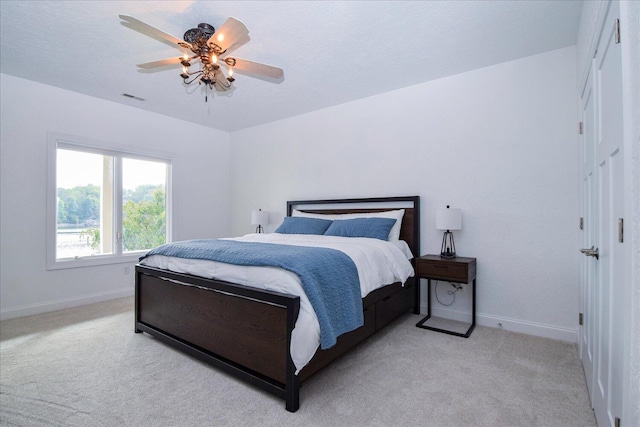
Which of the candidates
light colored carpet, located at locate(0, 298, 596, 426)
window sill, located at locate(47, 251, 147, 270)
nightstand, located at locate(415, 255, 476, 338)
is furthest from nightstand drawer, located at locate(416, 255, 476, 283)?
window sill, located at locate(47, 251, 147, 270)

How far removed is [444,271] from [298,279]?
5.80 ft

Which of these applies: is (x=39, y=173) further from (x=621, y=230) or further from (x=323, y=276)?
(x=621, y=230)

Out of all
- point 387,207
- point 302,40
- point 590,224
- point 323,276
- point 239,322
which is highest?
point 302,40

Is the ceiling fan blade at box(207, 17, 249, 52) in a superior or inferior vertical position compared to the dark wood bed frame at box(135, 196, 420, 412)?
superior

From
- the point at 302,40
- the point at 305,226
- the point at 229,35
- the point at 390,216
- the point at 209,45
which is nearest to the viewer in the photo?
the point at 229,35

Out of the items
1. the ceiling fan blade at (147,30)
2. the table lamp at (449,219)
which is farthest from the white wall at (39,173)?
the table lamp at (449,219)

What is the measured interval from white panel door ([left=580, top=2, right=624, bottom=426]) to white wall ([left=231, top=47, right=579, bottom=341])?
3.00 ft

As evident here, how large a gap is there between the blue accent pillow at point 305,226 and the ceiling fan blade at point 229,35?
87.5 inches

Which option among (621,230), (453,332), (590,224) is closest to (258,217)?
(453,332)

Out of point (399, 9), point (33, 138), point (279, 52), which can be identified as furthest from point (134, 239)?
point (399, 9)

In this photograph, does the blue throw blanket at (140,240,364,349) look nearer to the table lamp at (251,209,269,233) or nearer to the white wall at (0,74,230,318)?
the table lamp at (251,209,269,233)

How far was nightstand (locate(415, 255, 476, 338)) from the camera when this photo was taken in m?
2.88

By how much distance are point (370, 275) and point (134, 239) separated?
151 inches

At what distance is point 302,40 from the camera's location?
270cm
